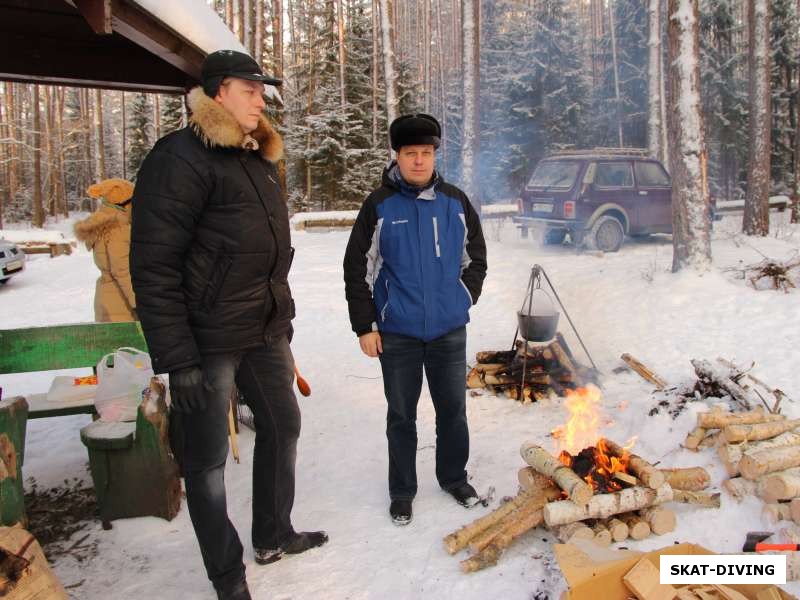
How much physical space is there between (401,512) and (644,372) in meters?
3.11

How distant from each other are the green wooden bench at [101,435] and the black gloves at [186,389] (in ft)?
3.05

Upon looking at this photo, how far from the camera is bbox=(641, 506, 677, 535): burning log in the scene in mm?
3217

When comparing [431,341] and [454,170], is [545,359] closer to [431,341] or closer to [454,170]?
[431,341]

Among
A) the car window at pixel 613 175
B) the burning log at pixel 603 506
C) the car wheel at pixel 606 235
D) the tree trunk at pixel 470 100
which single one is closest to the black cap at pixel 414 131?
the burning log at pixel 603 506

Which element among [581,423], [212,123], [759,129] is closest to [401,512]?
[581,423]

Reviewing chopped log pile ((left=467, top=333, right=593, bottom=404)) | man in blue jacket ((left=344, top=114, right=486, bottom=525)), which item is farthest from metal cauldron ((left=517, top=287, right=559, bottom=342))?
man in blue jacket ((left=344, top=114, right=486, bottom=525))

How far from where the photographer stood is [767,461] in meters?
3.38

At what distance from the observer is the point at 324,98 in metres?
26.4

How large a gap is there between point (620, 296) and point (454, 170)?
82.5 ft

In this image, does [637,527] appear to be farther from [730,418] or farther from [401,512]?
[401,512]

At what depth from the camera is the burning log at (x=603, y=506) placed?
3.11 metres

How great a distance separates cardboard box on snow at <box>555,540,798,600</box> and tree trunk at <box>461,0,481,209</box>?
1136 centimetres

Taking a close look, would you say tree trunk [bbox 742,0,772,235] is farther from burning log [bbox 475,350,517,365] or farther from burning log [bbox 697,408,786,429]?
burning log [bbox 697,408,786,429]

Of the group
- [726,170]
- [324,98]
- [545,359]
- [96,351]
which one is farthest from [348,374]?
[726,170]
